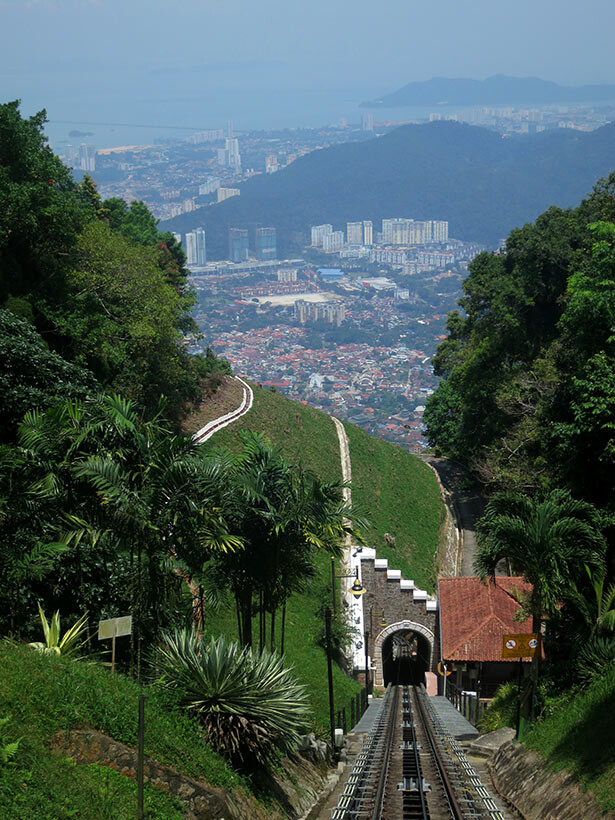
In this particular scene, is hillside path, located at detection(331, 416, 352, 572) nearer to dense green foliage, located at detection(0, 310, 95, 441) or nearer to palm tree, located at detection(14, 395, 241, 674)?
dense green foliage, located at detection(0, 310, 95, 441)

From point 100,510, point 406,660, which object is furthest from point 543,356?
point 100,510

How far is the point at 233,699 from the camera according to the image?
12656 millimetres

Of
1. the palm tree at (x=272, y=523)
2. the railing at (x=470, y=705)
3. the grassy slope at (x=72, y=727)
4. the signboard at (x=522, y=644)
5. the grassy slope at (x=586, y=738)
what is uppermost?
the palm tree at (x=272, y=523)

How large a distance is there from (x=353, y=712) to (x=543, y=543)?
33.0ft

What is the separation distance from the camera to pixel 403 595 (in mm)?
39156

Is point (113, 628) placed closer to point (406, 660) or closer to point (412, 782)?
point (412, 782)

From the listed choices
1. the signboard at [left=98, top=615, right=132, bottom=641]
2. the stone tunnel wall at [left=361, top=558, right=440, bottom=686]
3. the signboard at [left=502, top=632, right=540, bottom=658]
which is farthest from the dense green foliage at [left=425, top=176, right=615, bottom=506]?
the signboard at [left=98, top=615, right=132, bottom=641]

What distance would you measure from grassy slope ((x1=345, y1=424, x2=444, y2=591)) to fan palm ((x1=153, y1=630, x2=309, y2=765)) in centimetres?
2973

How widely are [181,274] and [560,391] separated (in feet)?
94.3

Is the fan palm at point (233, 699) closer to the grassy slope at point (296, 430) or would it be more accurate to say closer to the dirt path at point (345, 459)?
the dirt path at point (345, 459)

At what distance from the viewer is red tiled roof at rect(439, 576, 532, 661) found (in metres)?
32.8

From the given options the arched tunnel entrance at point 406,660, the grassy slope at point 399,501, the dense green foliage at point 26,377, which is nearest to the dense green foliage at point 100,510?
the dense green foliage at point 26,377

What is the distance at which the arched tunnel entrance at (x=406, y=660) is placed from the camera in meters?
42.3

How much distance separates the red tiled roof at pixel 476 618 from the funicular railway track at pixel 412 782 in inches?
420
